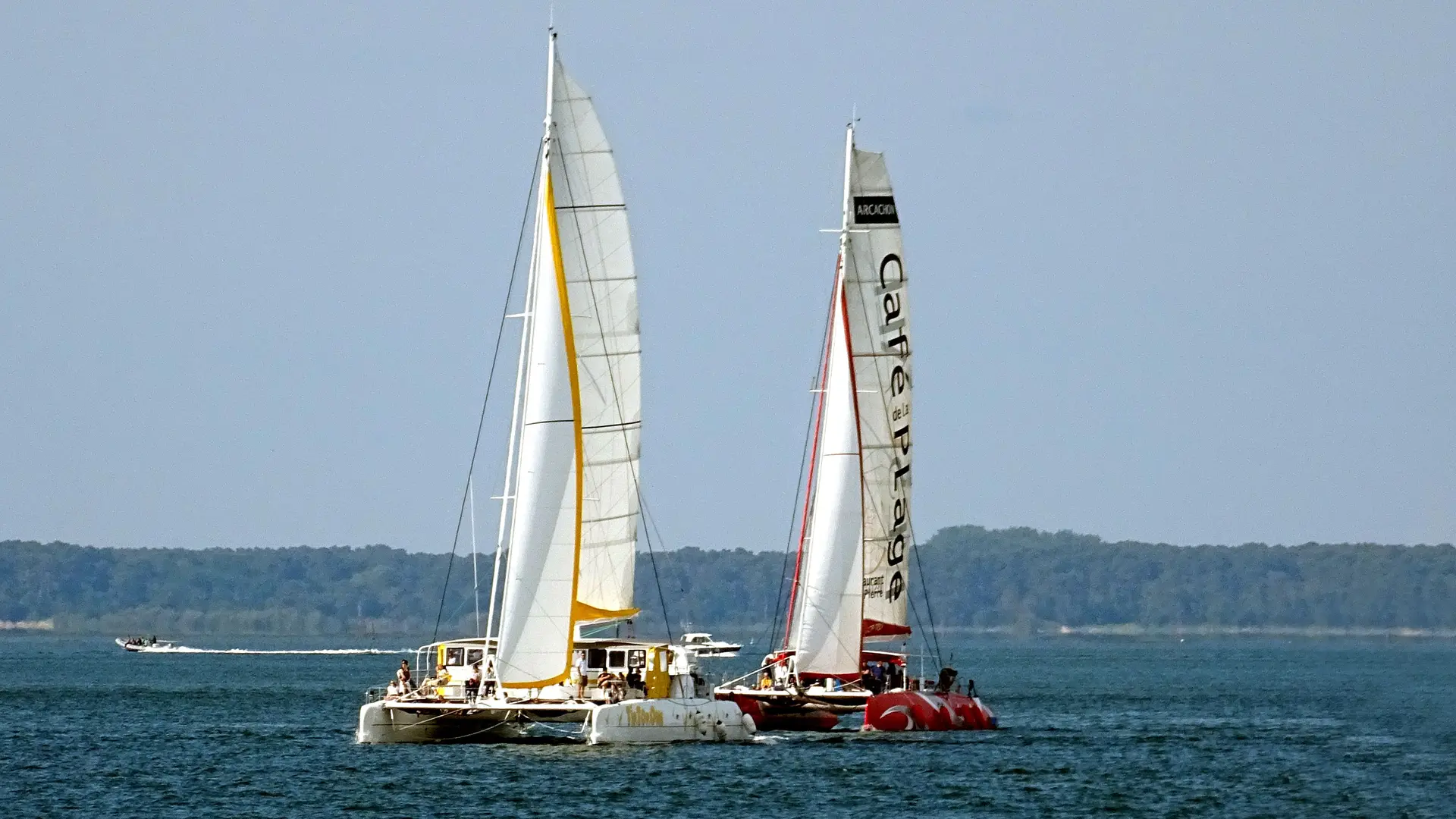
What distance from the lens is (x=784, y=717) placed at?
6388 centimetres

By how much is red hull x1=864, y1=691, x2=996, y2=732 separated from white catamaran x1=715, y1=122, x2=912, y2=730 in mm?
560

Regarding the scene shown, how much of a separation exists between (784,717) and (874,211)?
1403 centimetres

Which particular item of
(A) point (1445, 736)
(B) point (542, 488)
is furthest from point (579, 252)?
(A) point (1445, 736)

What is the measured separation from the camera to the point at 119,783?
179ft

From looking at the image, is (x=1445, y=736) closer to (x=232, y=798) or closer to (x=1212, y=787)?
(x=1212, y=787)

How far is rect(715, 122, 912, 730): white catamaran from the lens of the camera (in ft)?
207

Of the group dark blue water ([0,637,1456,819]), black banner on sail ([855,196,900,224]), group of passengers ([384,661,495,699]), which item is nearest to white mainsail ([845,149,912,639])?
black banner on sail ([855,196,900,224])

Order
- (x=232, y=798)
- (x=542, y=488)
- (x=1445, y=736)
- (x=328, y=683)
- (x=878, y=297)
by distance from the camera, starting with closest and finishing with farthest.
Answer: (x=232, y=798)
(x=542, y=488)
(x=1445, y=736)
(x=878, y=297)
(x=328, y=683)

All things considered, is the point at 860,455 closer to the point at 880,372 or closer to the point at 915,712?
the point at 880,372

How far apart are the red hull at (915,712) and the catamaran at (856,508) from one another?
0.08 metres

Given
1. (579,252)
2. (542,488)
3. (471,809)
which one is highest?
(579,252)

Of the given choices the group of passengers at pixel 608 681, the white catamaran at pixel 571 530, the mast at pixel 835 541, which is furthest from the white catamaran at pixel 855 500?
the group of passengers at pixel 608 681

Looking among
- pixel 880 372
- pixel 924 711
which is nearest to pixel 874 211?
pixel 880 372

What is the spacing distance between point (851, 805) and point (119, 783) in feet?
56.5
